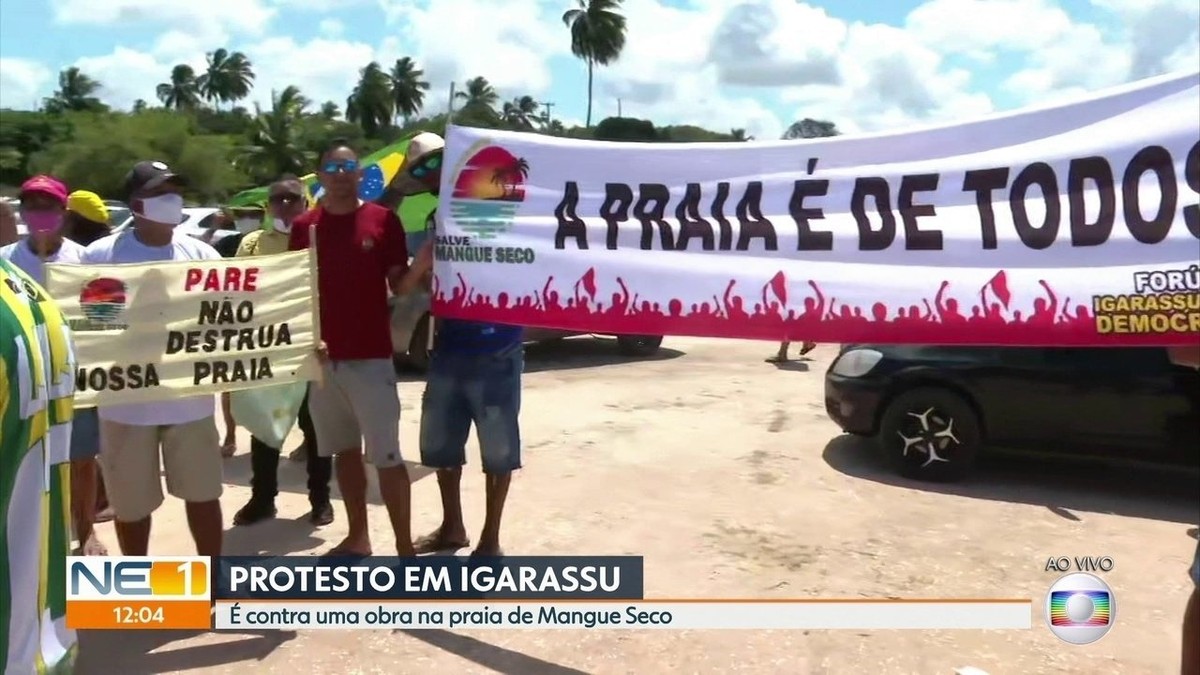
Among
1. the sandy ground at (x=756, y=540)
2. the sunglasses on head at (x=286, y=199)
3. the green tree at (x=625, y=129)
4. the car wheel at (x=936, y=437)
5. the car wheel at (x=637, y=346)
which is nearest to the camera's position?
the sandy ground at (x=756, y=540)

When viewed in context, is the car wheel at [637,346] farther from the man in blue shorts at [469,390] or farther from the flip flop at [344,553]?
the flip flop at [344,553]

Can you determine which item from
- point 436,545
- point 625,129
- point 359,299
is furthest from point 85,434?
point 625,129

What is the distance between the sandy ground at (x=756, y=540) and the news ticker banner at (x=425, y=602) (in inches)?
3.5

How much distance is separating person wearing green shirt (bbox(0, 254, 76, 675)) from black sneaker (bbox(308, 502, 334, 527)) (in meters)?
3.70

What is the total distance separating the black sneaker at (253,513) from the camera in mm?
5366

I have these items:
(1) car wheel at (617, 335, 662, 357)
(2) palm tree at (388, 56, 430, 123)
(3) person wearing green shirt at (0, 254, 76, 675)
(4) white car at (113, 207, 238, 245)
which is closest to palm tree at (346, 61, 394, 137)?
(2) palm tree at (388, 56, 430, 123)

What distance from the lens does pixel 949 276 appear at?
343 centimetres

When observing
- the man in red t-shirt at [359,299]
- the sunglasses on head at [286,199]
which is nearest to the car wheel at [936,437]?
the man in red t-shirt at [359,299]

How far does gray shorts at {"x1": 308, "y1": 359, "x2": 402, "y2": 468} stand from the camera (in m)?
4.26

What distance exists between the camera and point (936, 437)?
6.37 m

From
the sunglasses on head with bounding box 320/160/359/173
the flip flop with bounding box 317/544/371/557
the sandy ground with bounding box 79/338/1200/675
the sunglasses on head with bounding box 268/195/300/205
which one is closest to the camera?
the sandy ground with bounding box 79/338/1200/675

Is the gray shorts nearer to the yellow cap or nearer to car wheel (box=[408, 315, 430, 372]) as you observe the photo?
the yellow cap

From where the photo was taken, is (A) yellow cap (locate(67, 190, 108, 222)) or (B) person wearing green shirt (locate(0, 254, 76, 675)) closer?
(B) person wearing green shirt (locate(0, 254, 76, 675))

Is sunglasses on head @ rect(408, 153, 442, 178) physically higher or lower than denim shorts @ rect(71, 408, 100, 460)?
higher
